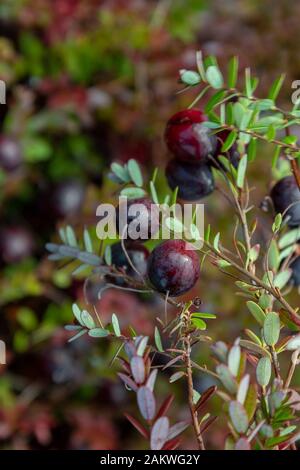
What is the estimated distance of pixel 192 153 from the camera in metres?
0.55

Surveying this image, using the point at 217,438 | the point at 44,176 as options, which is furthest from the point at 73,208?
the point at 217,438

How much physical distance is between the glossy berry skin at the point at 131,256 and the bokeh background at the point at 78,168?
0.39 m

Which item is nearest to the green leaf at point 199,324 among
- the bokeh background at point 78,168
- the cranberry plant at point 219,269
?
the cranberry plant at point 219,269

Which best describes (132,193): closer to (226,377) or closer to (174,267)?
(174,267)

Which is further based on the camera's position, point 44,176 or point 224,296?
point 44,176

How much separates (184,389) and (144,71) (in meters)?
0.55

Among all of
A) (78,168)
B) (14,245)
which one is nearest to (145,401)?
(14,245)

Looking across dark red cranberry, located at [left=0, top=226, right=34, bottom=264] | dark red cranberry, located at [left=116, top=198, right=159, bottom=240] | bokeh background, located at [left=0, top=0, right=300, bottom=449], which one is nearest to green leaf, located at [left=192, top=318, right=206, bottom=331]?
dark red cranberry, located at [left=116, top=198, right=159, bottom=240]

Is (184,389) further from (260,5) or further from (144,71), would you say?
(260,5)

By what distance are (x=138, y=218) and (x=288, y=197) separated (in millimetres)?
131

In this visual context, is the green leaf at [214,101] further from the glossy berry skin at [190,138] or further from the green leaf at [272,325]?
the green leaf at [272,325]

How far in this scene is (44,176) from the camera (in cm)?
116
